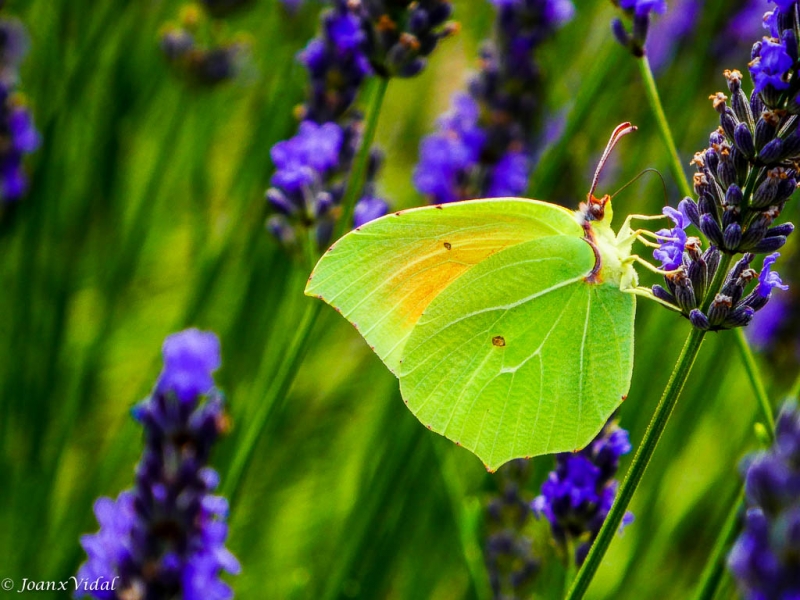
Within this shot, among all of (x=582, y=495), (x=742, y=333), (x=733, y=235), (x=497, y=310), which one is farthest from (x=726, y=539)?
(x=497, y=310)

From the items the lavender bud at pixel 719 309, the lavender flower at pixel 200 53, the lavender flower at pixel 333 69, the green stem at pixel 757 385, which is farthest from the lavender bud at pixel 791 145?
the lavender flower at pixel 200 53

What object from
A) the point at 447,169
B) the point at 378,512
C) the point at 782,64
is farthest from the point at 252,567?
the point at 782,64

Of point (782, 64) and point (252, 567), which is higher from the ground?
point (782, 64)

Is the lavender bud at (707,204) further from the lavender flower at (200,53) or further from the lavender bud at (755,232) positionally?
the lavender flower at (200,53)

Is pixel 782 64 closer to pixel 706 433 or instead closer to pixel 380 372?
pixel 380 372

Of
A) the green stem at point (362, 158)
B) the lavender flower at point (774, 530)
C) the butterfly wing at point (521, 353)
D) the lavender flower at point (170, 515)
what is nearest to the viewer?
the lavender flower at point (774, 530)

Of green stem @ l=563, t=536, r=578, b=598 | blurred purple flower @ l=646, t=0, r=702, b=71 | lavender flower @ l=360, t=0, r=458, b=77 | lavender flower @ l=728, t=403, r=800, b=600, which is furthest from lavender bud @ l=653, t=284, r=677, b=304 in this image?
blurred purple flower @ l=646, t=0, r=702, b=71

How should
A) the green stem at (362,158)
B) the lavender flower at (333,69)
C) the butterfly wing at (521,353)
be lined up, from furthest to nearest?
the lavender flower at (333,69) → the green stem at (362,158) → the butterfly wing at (521,353)
